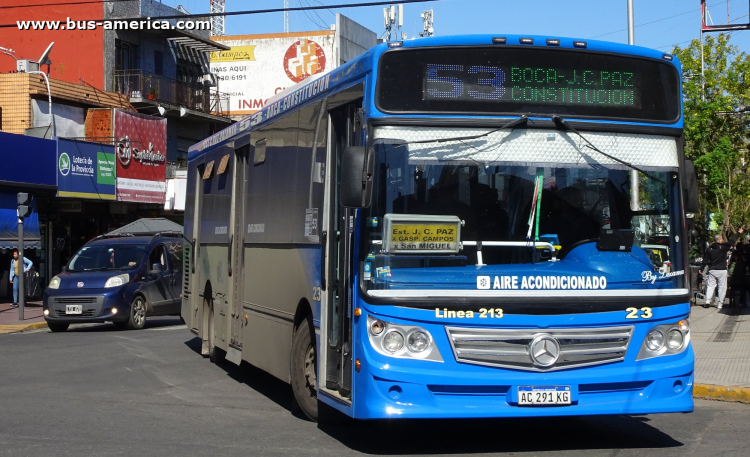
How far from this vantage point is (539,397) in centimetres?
654

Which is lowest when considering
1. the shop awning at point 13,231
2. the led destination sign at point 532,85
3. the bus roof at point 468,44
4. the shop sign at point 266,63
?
the shop awning at point 13,231

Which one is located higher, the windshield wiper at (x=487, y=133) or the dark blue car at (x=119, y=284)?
the windshield wiper at (x=487, y=133)

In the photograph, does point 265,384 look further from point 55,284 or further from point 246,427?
point 55,284

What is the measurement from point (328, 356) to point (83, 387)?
4.56 meters

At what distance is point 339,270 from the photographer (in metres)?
7.28

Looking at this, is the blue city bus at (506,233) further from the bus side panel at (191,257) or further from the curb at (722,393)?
the bus side panel at (191,257)

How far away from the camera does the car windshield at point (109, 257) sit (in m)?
19.8

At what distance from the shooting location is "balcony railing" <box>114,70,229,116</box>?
115ft

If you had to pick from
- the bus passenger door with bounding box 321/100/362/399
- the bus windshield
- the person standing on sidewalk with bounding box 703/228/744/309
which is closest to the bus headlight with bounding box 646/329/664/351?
the bus windshield

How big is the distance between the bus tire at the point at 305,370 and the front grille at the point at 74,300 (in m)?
11.6

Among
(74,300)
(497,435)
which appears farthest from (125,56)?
(497,435)

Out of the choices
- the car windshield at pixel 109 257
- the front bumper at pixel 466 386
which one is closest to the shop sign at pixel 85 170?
the car windshield at pixel 109 257

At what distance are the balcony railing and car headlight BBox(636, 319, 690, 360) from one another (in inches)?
1186

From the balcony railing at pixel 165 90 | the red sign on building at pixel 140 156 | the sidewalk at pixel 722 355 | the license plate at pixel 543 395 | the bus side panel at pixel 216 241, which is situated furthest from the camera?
the balcony railing at pixel 165 90
